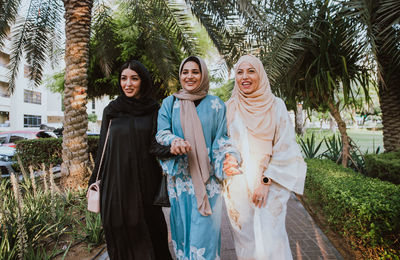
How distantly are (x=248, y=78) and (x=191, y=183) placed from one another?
3.40ft

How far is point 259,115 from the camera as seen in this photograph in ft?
6.74

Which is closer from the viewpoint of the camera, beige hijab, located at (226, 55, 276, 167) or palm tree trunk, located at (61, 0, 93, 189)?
beige hijab, located at (226, 55, 276, 167)

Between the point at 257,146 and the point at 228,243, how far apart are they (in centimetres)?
158

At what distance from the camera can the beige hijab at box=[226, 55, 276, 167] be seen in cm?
203

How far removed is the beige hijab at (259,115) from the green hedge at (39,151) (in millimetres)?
7356

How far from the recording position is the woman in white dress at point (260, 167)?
1.99 metres

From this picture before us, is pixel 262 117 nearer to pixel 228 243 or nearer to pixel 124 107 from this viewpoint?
pixel 124 107

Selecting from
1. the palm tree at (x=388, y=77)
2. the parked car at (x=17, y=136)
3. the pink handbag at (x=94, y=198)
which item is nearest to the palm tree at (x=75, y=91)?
the pink handbag at (x=94, y=198)

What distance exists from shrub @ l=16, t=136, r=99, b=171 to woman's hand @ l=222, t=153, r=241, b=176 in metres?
7.43

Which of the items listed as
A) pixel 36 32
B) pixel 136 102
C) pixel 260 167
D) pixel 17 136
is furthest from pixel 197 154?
pixel 17 136

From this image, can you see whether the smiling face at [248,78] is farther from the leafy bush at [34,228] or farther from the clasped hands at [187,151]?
the leafy bush at [34,228]

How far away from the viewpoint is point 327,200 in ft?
10.6

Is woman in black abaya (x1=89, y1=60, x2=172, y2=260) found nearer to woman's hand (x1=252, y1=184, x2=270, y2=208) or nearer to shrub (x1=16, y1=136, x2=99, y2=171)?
woman's hand (x1=252, y1=184, x2=270, y2=208)

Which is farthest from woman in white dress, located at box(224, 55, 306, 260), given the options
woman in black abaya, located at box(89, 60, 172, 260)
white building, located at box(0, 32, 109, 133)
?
white building, located at box(0, 32, 109, 133)
